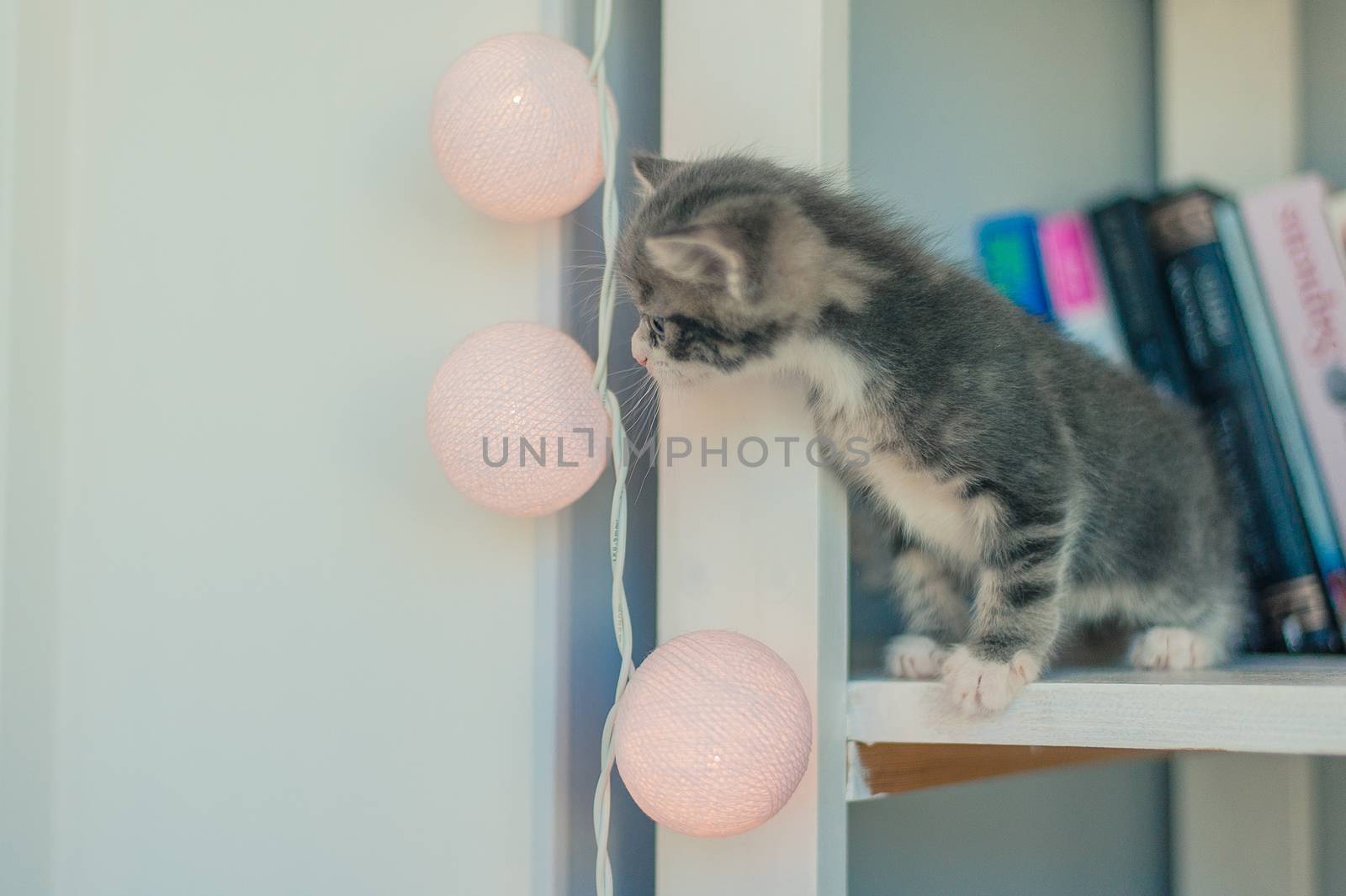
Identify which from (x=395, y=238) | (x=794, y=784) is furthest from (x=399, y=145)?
(x=794, y=784)

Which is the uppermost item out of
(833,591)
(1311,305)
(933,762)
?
(1311,305)

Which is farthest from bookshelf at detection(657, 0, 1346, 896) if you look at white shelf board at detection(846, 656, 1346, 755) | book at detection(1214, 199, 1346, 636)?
book at detection(1214, 199, 1346, 636)

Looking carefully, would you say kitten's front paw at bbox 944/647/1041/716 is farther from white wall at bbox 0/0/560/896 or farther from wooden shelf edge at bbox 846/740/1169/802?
white wall at bbox 0/0/560/896

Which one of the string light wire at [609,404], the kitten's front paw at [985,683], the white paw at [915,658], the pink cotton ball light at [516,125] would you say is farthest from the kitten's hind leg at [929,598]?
the pink cotton ball light at [516,125]

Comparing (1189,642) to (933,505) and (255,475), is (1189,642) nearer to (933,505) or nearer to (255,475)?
(933,505)

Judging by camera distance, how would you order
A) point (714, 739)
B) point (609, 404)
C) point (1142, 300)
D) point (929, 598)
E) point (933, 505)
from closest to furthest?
1. point (714, 739)
2. point (609, 404)
3. point (933, 505)
4. point (929, 598)
5. point (1142, 300)

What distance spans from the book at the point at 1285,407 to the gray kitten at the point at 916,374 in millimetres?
155

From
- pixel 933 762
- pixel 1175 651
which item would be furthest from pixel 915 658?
pixel 1175 651

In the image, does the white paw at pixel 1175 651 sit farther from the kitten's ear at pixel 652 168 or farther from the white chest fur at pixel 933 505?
the kitten's ear at pixel 652 168

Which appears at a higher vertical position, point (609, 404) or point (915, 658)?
point (609, 404)

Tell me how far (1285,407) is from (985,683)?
1.52 ft

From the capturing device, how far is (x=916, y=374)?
665 mm

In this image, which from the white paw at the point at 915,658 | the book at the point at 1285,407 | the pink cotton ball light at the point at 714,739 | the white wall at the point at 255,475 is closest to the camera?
the pink cotton ball light at the point at 714,739

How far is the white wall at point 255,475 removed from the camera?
612mm
